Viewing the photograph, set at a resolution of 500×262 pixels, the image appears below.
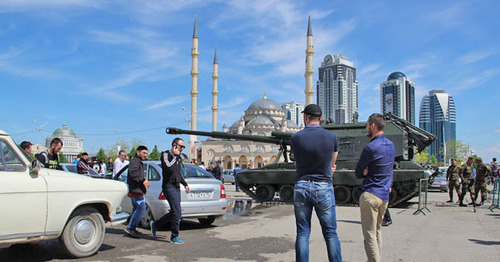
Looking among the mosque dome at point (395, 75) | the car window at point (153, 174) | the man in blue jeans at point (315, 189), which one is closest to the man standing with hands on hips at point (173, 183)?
the car window at point (153, 174)

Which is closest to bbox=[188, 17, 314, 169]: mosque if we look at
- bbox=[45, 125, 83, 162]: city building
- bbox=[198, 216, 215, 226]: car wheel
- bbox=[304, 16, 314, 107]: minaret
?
bbox=[304, 16, 314, 107]: minaret

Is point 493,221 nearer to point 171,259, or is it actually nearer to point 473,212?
point 473,212

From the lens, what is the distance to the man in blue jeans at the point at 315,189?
424cm

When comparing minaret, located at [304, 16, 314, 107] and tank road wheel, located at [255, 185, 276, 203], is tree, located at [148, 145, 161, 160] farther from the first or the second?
tank road wheel, located at [255, 185, 276, 203]

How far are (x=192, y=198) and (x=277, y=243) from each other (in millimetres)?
2082

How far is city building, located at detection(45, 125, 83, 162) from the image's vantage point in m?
116

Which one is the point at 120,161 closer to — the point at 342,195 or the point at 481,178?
the point at 342,195

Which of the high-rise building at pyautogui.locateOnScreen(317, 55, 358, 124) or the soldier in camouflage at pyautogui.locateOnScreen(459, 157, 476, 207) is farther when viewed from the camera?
the high-rise building at pyautogui.locateOnScreen(317, 55, 358, 124)

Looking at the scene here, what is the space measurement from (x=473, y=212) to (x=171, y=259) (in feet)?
31.3

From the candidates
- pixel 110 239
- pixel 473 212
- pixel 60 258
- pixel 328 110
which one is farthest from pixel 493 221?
pixel 328 110

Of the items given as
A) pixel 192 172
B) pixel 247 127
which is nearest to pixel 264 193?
pixel 192 172

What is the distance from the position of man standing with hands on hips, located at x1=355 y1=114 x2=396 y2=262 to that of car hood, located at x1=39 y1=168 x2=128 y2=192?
139 inches

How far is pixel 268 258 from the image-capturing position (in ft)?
19.6

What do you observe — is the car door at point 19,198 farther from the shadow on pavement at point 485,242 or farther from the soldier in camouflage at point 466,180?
the soldier in camouflage at point 466,180
